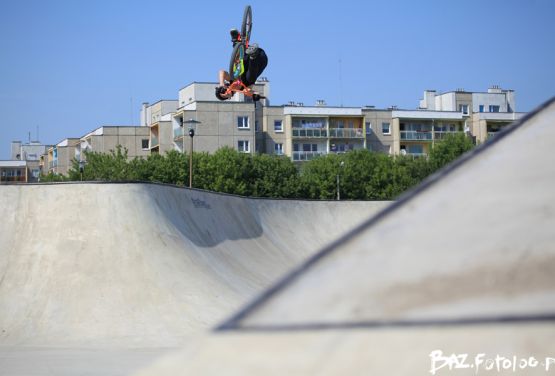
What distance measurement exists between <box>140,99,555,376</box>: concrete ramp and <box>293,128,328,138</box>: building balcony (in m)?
82.2

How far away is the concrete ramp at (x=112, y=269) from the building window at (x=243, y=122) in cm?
6066

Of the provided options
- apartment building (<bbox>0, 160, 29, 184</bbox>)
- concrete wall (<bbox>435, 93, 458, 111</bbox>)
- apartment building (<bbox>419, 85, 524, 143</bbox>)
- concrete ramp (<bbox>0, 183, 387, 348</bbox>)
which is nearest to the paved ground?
concrete ramp (<bbox>0, 183, 387, 348</bbox>)

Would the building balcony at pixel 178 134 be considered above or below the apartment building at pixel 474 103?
below

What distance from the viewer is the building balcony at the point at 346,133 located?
8712 cm

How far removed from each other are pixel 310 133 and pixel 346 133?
443cm

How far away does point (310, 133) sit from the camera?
86.3 meters

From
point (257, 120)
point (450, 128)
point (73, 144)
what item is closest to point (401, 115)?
point (450, 128)

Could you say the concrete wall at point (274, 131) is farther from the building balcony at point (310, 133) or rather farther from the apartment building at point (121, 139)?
the apartment building at point (121, 139)

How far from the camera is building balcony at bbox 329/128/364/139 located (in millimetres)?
87125

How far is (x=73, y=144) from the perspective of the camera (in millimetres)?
100875

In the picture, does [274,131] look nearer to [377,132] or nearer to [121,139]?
[377,132]

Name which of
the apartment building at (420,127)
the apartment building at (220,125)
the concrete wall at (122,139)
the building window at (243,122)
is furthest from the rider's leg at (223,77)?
the apartment building at (420,127)

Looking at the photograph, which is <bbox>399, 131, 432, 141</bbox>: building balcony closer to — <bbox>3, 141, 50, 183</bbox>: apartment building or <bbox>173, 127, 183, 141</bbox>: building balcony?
<bbox>173, 127, 183, 141</bbox>: building balcony

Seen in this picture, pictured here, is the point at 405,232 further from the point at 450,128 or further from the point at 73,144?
the point at 73,144
